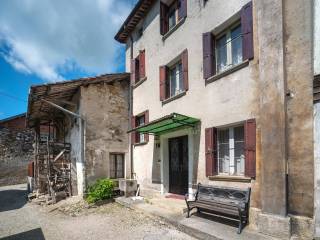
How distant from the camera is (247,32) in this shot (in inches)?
254

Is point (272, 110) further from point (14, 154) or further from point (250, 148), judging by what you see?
point (14, 154)

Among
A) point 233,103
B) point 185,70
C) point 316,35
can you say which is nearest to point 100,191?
point 185,70

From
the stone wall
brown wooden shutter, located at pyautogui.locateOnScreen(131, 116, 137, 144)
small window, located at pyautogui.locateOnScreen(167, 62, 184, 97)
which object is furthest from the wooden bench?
the stone wall

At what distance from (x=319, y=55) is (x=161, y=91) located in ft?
19.3

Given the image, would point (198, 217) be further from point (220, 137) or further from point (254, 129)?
point (254, 129)

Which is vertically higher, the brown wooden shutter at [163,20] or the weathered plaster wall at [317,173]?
the brown wooden shutter at [163,20]

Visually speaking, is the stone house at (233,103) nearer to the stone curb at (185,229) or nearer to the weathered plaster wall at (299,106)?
the weathered plaster wall at (299,106)

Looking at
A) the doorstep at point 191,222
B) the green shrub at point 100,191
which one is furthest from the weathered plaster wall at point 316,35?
the green shrub at point 100,191

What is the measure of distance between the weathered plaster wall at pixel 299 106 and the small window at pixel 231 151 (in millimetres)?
1595

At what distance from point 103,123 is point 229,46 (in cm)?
685

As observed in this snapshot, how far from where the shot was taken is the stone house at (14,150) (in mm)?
21375

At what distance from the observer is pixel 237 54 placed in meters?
7.18

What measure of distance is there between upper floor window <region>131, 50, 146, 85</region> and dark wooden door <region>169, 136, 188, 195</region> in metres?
3.56

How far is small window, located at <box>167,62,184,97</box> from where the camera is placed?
9648mm
